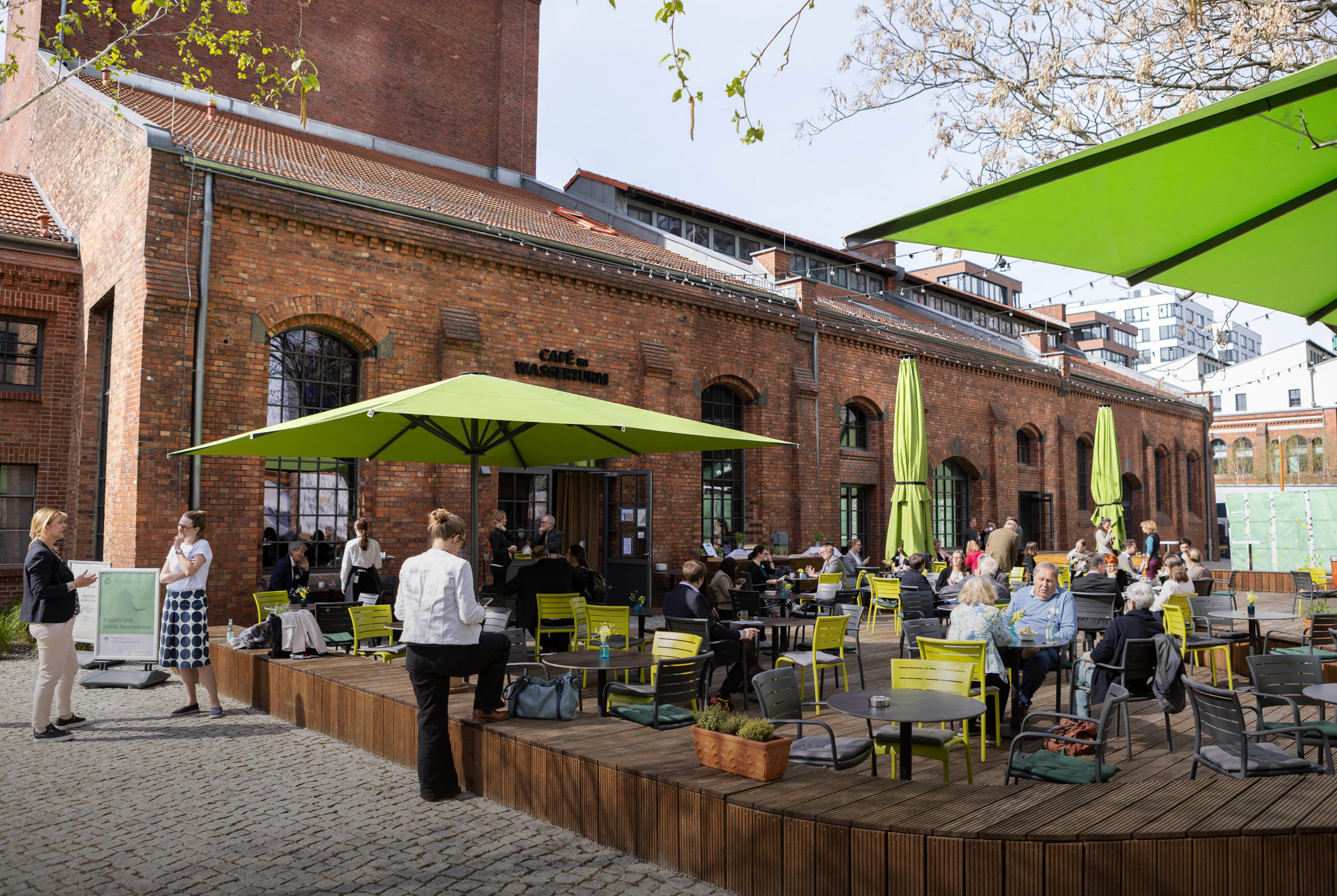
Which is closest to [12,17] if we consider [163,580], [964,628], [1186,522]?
[163,580]

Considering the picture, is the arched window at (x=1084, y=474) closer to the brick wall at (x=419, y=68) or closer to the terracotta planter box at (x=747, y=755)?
the brick wall at (x=419, y=68)

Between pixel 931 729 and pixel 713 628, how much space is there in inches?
96.4

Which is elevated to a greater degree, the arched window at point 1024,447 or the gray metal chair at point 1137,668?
the arched window at point 1024,447

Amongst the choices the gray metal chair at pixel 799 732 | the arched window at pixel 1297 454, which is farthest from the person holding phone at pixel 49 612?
the arched window at pixel 1297 454

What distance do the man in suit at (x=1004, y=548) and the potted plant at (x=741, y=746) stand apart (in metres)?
8.91

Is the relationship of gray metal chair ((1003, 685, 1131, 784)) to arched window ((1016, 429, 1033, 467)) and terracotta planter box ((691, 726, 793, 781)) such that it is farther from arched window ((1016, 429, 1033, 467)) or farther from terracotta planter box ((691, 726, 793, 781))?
arched window ((1016, 429, 1033, 467))

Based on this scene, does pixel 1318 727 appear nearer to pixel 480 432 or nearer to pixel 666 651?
pixel 666 651

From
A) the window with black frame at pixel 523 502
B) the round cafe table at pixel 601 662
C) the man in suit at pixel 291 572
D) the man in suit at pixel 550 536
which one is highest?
the window with black frame at pixel 523 502

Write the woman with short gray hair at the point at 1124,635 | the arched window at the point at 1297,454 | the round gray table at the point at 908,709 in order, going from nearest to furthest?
the round gray table at the point at 908,709
the woman with short gray hair at the point at 1124,635
the arched window at the point at 1297,454

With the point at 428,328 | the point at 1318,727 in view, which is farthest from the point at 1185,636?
the point at 428,328

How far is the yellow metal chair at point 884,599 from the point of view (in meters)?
11.9

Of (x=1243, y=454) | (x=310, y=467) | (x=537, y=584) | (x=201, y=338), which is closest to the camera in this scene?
(x=537, y=584)

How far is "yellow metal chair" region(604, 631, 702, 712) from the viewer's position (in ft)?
20.4

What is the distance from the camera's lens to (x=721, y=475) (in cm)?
1672
